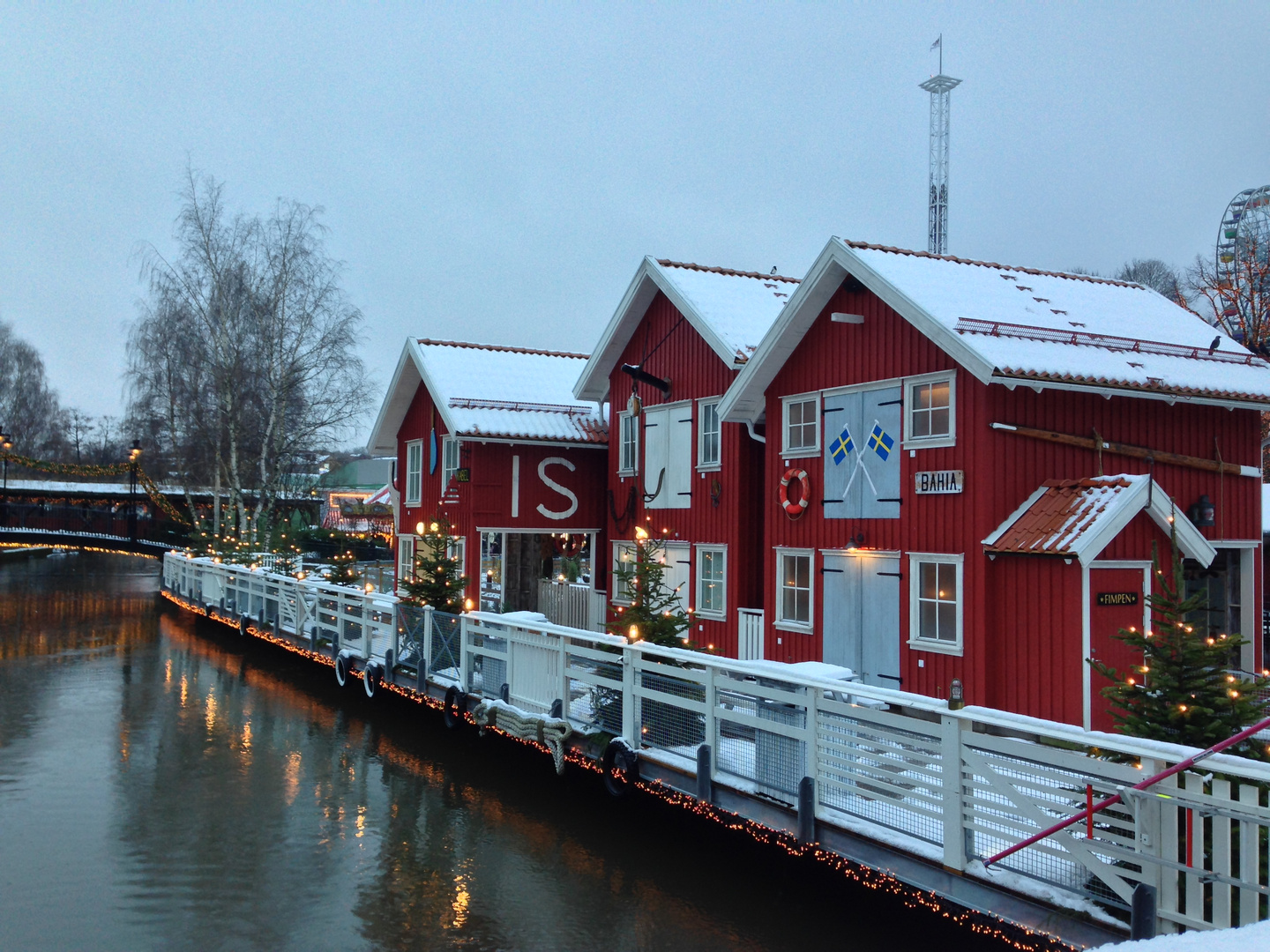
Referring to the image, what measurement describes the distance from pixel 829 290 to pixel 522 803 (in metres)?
7.70

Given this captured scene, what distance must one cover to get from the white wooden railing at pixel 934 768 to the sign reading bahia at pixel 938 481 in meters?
2.60

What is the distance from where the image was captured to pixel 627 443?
20.2 m

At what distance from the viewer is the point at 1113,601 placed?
11.3m

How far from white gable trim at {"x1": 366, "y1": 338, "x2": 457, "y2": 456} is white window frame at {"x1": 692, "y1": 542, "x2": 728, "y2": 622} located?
6.00 meters

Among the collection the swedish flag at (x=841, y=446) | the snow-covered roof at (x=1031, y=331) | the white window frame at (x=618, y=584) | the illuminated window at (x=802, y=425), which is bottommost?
the white window frame at (x=618, y=584)

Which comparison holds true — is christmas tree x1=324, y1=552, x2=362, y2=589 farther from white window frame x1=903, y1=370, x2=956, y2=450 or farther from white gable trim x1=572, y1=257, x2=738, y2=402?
white window frame x1=903, y1=370, x2=956, y2=450

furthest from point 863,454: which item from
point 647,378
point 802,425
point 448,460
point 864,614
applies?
point 448,460

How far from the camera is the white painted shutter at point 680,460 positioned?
18.2 meters

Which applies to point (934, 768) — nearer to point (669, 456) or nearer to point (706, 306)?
point (706, 306)

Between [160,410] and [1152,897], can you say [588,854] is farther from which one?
[160,410]

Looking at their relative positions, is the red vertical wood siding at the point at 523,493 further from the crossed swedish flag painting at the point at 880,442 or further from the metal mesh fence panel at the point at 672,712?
the metal mesh fence panel at the point at 672,712

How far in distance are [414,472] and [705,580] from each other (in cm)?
1010

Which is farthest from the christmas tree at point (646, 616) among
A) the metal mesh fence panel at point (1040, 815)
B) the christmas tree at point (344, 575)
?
the christmas tree at point (344, 575)

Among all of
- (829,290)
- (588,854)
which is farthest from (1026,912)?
(829,290)
